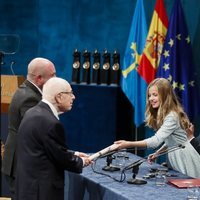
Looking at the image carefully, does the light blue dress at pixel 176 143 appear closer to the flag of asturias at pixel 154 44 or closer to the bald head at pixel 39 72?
the bald head at pixel 39 72

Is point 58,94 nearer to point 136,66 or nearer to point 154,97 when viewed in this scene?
point 154,97

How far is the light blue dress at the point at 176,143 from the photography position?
454 cm

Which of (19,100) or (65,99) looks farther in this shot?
(19,100)

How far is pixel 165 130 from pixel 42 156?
119 cm

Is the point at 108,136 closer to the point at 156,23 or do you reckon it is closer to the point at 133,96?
the point at 133,96

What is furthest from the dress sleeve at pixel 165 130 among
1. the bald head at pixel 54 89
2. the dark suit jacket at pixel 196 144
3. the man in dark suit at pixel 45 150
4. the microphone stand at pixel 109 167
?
the bald head at pixel 54 89

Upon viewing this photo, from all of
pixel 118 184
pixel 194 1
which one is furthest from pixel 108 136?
pixel 118 184

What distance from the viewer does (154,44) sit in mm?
7223

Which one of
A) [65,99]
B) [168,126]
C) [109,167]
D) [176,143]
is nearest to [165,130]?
[168,126]

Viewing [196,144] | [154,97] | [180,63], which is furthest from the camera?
[180,63]

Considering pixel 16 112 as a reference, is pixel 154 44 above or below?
above

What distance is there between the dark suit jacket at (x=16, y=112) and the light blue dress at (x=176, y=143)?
3.17 ft

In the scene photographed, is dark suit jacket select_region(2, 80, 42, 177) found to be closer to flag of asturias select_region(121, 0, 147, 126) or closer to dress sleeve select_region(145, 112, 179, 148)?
dress sleeve select_region(145, 112, 179, 148)

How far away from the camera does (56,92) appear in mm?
3834
